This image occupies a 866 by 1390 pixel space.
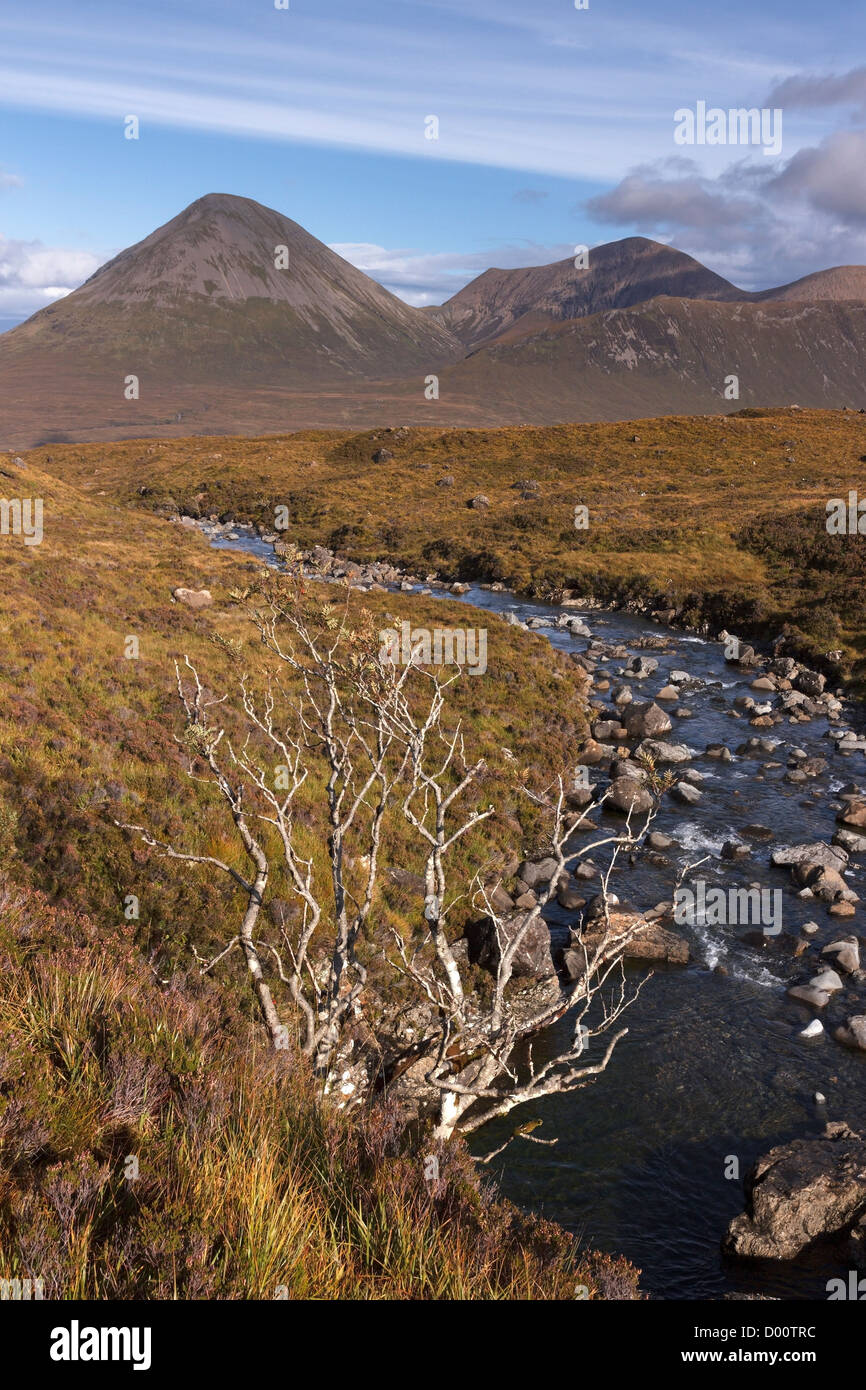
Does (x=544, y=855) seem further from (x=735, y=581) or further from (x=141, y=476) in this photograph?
(x=141, y=476)

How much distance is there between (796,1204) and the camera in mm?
11125

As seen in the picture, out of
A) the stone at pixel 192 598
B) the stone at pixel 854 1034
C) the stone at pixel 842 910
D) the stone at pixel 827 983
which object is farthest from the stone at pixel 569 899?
the stone at pixel 192 598

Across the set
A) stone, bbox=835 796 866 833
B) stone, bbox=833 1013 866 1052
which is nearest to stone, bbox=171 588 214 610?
stone, bbox=835 796 866 833

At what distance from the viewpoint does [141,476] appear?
11100cm

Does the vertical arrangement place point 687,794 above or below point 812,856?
above

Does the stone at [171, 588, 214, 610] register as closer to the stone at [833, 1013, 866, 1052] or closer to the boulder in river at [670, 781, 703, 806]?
the boulder in river at [670, 781, 703, 806]

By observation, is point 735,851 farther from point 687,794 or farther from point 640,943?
point 640,943

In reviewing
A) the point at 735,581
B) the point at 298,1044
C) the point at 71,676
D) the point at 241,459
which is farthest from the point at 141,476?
the point at 298,1044

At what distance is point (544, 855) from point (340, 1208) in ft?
52.4

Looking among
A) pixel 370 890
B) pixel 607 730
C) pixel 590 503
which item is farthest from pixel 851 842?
pixel 590 503

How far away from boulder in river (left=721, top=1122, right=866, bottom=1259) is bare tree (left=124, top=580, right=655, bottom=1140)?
296 cm

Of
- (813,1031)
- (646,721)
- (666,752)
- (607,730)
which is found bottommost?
(813,1031)

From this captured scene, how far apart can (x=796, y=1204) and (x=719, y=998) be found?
218 inches
